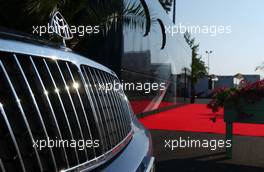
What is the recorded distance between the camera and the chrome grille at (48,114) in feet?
4.41

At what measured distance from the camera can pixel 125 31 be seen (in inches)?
569

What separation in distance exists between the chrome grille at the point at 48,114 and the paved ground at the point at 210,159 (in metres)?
5.17

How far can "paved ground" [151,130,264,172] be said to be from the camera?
7.38m

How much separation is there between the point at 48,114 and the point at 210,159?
23.1 ft

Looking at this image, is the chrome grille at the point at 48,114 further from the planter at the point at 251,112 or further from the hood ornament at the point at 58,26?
the planter at the point at 251,112

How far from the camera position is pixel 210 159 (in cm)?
824

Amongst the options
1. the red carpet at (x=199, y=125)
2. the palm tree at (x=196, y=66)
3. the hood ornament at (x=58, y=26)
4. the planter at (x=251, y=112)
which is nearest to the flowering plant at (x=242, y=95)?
the planter at (x=251, y=112)

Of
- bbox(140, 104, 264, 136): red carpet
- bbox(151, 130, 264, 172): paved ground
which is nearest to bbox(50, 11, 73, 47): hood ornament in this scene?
bbox(151, 130, 264, 172): paved ground

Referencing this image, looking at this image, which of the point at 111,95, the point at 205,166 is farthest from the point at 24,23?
the point at 111,95

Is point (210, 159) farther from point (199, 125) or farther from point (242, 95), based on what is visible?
point (199, 125)

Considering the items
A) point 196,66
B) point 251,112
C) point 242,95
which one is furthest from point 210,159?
point 196,66

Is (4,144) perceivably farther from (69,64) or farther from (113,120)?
(113,120)

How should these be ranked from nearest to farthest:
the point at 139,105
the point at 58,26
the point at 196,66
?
the point at 58,26
the point at 139,105
the point at 196,66

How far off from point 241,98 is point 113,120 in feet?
19.6
